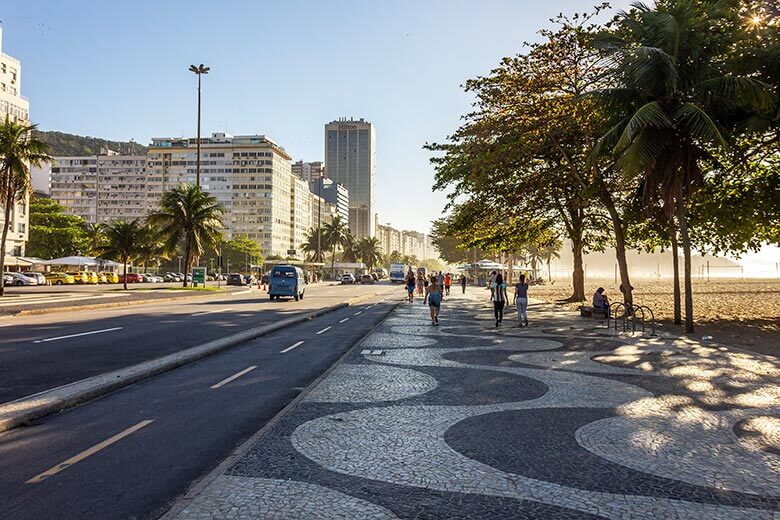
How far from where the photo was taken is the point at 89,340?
1359 centimetres

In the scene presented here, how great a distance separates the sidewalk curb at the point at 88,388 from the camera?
660cm

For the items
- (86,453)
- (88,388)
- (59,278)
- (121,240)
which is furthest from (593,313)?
(59,278)

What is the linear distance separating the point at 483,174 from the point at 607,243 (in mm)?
15841

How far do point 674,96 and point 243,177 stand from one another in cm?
13419

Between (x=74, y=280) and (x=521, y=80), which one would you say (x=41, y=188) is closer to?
(x=74, y=280)

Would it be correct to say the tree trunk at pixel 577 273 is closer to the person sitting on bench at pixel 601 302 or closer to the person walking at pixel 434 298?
the person sitting on bench at pixel 601 302

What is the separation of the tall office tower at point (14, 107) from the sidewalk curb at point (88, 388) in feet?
236

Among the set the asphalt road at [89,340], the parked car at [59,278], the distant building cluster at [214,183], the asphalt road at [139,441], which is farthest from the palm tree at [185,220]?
the distant building cluster at [214,183]

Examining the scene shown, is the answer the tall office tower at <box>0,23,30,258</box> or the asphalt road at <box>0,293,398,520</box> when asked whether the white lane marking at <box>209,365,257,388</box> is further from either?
the tall office tower at <box>0,23,30,258</box>

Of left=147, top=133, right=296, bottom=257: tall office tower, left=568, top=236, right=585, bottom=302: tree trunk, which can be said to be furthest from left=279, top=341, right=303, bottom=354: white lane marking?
left=147, top=133, right=296, bottom=257: tall office tower

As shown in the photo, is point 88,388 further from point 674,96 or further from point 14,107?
point 14,107

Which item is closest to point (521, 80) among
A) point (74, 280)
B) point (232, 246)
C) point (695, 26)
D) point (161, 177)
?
point (695, 26)

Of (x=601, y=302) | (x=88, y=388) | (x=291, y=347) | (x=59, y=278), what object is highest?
(x=59, y=278)

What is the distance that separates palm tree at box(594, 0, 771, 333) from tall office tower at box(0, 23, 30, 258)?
7529cm
